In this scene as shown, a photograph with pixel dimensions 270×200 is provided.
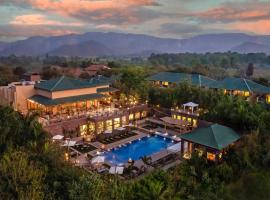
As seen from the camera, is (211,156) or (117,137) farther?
(117,137)

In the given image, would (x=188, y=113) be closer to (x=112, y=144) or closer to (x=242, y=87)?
(x=112, y=144)

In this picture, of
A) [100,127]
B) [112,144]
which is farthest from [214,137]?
[100,127]

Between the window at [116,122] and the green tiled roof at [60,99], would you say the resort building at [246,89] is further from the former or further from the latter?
the green tiled roof at [60,99]

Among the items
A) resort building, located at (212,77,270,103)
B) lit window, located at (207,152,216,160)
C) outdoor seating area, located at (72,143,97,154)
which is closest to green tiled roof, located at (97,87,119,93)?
outdoor seating area, located at (72,143,97,154)

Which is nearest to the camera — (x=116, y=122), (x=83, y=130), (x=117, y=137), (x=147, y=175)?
(x=147, y=175)

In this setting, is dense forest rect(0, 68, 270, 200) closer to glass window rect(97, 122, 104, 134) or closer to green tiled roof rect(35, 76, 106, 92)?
green tiled roof rect(35, 76, 106, 92)

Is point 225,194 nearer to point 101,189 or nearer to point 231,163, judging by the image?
point 231,163
